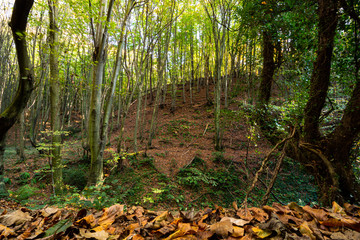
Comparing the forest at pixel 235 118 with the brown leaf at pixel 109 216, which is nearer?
the brown leaf at pixel 109 216

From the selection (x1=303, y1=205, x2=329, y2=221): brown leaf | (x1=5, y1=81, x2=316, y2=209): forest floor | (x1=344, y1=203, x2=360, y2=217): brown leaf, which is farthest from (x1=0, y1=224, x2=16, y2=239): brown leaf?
(x1=5, y1=81, x2=316, y2=209): forest floor

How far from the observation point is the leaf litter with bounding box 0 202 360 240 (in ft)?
2.56

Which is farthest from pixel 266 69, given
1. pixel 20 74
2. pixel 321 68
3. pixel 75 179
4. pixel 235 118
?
pixel 75 179

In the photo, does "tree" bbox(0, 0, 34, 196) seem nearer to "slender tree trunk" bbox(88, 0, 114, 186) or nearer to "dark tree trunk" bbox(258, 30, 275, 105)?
"slender tree trunk" bbox(88, 0, 114, 186)

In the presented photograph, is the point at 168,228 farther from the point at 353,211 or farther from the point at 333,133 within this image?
the point at 333,133

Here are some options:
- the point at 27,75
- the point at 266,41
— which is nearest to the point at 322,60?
the point at 266,41

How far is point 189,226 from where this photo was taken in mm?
860

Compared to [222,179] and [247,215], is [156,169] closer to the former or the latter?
[222,179]

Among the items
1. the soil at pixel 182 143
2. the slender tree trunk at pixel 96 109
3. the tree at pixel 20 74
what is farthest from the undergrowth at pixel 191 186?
the tree at pixel 20 74

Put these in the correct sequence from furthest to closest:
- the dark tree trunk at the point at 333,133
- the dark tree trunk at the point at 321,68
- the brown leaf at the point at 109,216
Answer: the dark tree trunk at the point at 321,68, the dark tree trunk at the point at 333,133, the brown leaf at the point at 109,216

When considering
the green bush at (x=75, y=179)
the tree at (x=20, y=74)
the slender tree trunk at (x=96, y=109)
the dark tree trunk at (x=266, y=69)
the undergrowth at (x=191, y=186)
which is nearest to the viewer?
the tree at (x=20, y=74)

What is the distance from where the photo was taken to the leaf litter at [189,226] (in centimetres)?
78

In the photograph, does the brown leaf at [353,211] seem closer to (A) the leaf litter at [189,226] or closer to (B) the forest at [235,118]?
(A) the leaf litter at [189,226]

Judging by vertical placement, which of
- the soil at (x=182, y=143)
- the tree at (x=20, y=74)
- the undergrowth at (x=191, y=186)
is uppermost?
the tree at (x=20, y=74)
